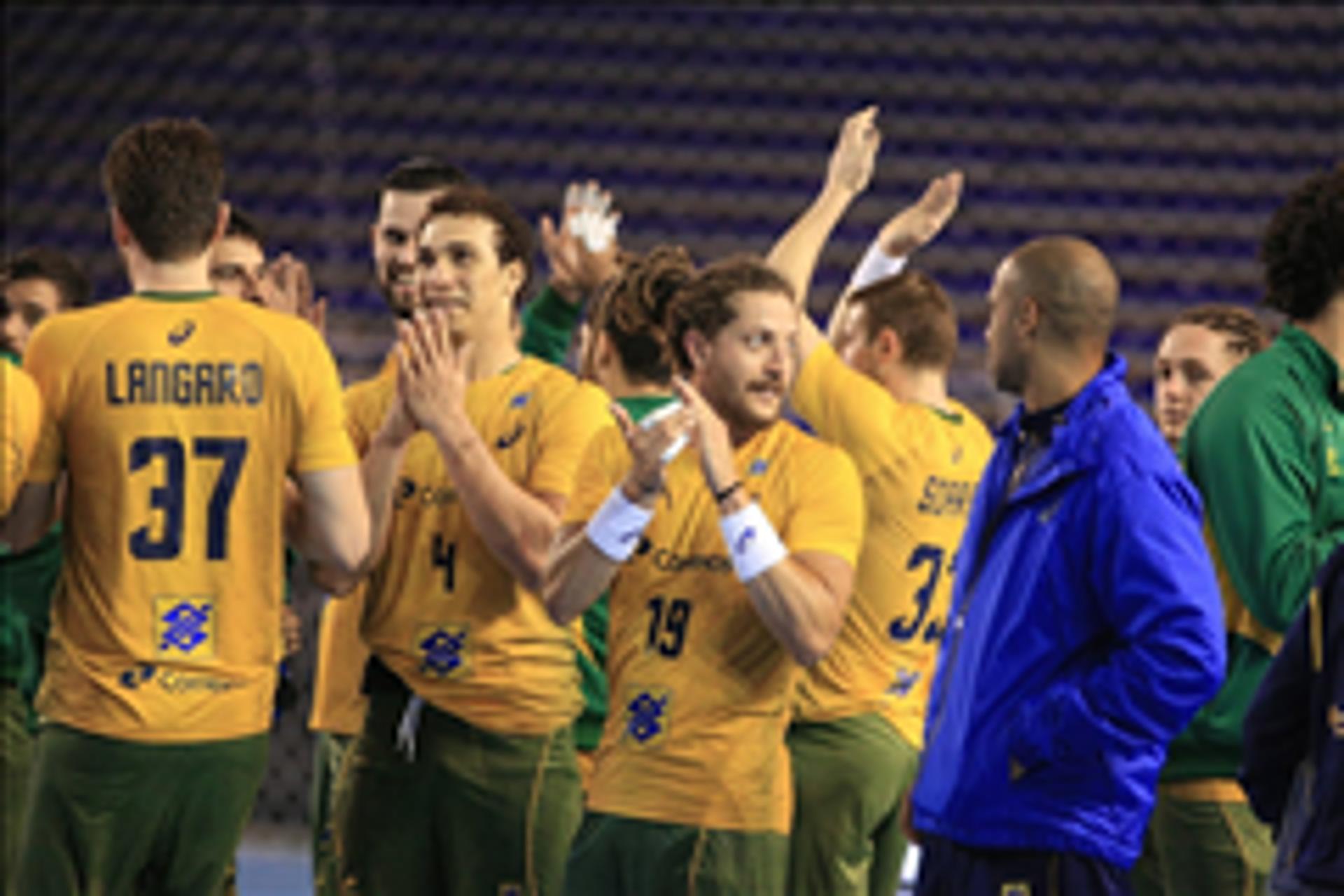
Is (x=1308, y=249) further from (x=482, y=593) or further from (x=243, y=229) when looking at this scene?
(x=243, y=229)

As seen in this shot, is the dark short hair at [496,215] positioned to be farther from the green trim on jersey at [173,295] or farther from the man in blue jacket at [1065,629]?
the man in blue jacket at [1065,629]

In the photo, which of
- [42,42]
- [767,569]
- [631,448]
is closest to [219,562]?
[631,448]

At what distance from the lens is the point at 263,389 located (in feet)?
10.9

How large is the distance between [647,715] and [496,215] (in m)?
1.30

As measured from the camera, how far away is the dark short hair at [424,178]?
4605mm

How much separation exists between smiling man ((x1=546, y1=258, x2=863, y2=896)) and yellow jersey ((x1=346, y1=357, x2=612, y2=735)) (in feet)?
0.92

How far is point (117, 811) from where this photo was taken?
3.24m

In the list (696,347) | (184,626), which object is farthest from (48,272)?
(696,347)

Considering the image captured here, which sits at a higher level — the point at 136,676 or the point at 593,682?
the point at 136,676

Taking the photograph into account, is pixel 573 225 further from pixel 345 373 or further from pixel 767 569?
pixel 345 373

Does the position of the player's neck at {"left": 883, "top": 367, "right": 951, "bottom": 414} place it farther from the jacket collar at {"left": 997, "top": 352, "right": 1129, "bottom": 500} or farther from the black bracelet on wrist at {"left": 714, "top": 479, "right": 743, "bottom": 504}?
the jacket collar at {"left": 997, "top": 352, "right": 1129, "bottom": 500}

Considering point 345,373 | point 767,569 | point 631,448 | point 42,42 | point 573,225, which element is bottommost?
point 345,373

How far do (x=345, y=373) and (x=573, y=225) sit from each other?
16.6ft

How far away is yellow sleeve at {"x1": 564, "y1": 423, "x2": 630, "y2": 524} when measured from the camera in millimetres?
3434
